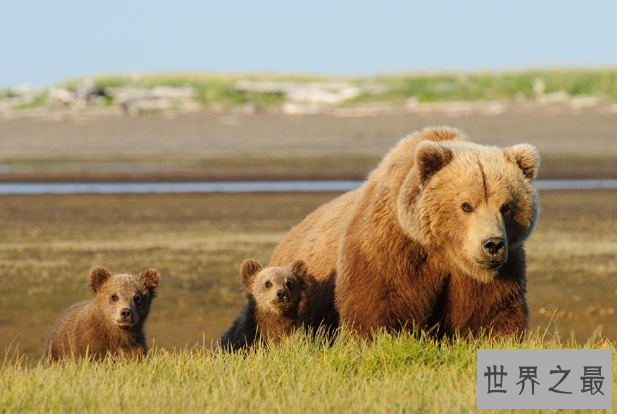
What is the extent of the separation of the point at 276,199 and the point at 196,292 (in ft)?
25.3

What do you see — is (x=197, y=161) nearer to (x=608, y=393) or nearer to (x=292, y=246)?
(x=292, y=246)

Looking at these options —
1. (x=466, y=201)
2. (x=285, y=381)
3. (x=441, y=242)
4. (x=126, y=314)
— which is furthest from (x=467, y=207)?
(x=126, y=314)

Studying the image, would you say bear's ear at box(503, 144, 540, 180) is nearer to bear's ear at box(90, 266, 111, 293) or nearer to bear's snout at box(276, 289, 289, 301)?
bear's snout at box(276, 289, 289, 301)

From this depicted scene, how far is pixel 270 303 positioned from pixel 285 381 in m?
1.62

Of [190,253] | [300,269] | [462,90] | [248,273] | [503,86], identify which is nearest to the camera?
[300,269]

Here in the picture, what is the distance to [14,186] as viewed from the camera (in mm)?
20688

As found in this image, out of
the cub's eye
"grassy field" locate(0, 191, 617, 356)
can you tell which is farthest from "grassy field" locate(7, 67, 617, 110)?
the cub's eye

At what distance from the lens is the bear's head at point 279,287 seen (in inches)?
279

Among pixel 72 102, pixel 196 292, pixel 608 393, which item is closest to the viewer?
pixel 608 393

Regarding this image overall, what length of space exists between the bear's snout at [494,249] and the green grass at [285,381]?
61 cm

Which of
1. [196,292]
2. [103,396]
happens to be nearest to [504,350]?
[103,396]

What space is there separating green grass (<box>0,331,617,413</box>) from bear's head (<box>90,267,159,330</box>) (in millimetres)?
485

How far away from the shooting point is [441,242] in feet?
19.5

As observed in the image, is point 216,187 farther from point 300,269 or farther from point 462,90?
point 462,90
